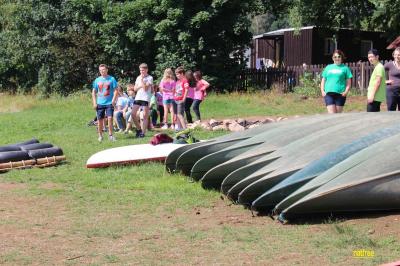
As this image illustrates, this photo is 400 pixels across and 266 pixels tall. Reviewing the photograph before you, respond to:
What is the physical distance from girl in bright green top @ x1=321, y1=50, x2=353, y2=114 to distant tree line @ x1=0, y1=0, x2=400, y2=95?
14786 mm

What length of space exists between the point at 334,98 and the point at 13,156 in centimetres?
538

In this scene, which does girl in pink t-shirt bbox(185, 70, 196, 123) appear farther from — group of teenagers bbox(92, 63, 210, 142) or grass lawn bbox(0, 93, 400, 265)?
grass lawn bbox(0, 93, 400, 265)

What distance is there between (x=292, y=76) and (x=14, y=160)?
18.1 meters

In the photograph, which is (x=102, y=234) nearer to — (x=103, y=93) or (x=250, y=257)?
(x=250, y=257)

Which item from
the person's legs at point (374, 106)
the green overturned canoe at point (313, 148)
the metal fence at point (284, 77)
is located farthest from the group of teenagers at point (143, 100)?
the metal fence at point (284, 77)

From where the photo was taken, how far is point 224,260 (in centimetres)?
545

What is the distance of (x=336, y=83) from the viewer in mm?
11477

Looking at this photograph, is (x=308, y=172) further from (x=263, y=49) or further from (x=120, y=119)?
(x=263, y=49)

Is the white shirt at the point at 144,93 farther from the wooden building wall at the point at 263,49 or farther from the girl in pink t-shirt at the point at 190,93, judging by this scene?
the wooden building wall at the point at 263,49

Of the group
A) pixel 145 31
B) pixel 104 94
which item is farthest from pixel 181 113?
pixel 145 31

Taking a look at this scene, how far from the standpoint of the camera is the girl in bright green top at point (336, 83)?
11469 mm

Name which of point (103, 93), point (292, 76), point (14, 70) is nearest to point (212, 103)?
point (292, 76)

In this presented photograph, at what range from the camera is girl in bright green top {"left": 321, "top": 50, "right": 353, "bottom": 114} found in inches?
452

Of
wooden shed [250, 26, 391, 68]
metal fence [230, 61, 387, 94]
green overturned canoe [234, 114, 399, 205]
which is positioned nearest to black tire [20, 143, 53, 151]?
green overturned canoe [234, 114, 399, 205]
